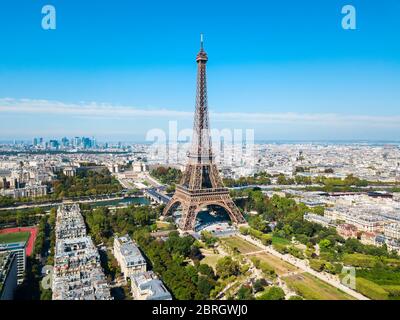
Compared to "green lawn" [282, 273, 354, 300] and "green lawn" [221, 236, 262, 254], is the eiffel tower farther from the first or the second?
"green lawn" [282, 273, 354, 300]

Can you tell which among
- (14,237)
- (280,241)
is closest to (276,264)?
(280,241)

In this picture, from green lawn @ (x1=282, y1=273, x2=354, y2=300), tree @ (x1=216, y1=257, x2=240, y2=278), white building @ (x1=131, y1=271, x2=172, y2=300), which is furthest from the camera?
tree @ (x1=216, y1=257, x2=240, y2=278)

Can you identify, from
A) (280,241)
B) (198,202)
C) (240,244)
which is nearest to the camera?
(240,244)

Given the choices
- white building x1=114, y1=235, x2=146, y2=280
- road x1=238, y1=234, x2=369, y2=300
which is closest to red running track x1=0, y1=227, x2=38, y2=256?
white building x1=114, y1=235, x2=146, y2=280

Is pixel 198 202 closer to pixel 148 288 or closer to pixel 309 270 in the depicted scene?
pixel 309 270

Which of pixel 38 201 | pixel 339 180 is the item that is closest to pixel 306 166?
pixel 339 180
